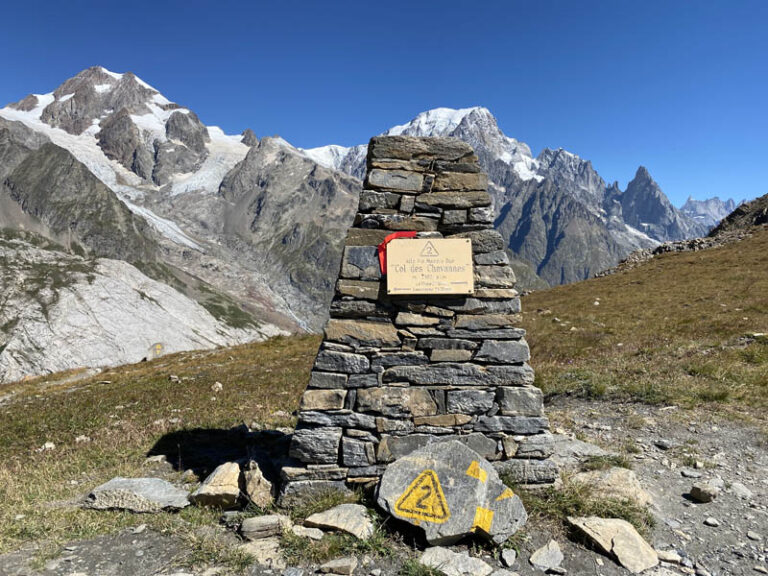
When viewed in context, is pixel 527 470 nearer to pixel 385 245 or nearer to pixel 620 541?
pixel 620 541

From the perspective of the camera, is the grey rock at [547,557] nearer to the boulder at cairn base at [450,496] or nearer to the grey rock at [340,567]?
the boulder at cairn base at [450,496]

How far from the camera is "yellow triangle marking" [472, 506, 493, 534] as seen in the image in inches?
215

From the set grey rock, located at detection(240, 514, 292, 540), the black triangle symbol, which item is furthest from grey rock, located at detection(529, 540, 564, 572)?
the black triangle symbol

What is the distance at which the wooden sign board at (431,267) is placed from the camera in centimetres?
669

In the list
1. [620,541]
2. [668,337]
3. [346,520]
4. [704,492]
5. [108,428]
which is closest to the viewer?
[620,541]

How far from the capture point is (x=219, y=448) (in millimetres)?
9453

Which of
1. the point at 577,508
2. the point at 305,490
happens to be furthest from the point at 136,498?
the point at 577,508

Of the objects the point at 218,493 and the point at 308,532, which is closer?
the point at 308,532

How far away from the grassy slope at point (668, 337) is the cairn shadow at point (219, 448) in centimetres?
828

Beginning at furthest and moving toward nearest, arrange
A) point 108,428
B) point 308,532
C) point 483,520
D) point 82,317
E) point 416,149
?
point 82,317 < point 108,428 < point 416,149 < point 308,532 < point 483,520

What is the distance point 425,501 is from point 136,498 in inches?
180

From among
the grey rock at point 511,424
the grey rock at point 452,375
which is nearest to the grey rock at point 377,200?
the grey rock at point 452,375

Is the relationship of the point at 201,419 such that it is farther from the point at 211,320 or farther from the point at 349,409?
the point at 211,320

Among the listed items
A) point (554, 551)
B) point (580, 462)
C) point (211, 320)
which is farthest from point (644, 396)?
point (211, 320)
